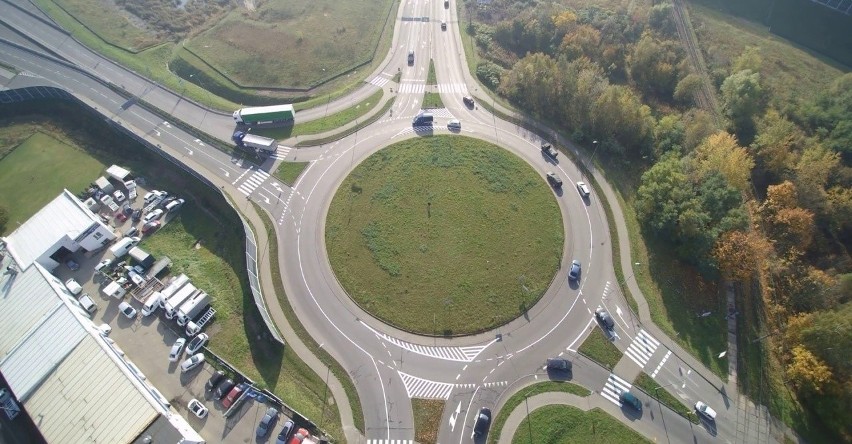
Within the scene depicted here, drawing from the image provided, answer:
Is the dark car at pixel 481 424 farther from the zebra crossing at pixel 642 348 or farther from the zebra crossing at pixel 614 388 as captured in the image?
the zebra crossing at pixel 642 348

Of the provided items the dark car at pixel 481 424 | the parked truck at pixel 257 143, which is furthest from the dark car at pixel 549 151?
the parked truck at pixel 257 143

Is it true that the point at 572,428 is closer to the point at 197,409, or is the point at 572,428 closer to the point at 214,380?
the point at 214,380

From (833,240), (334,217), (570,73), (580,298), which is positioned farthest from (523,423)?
(570,73)

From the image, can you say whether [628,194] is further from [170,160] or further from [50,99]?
[50,99]

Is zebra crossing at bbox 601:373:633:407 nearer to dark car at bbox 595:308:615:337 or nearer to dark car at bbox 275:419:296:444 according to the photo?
dark car at bbox 595:308:615:337

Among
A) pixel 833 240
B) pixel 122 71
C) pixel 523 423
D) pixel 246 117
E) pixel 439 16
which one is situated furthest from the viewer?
pixel 439 16

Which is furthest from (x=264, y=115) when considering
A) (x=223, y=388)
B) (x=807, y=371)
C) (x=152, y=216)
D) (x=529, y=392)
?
(x=807, y=371)
